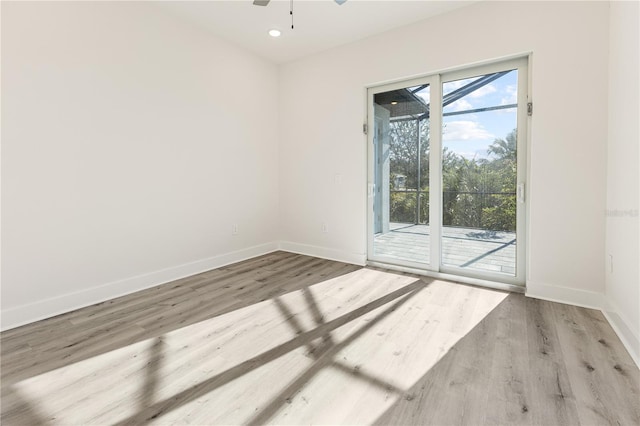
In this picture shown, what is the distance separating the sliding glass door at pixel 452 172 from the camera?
2990 millimetres

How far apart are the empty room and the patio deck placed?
1.0 inches

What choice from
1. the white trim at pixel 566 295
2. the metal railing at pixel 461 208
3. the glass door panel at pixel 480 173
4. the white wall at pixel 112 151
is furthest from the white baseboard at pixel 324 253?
the white trim at pixel 566 295

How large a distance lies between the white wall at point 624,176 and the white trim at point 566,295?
140 millimetres

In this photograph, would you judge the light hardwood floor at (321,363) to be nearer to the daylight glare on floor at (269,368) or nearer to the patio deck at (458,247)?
the daylight glare on floor at (269,368)

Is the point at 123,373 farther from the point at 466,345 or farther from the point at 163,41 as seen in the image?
the point at 163,41

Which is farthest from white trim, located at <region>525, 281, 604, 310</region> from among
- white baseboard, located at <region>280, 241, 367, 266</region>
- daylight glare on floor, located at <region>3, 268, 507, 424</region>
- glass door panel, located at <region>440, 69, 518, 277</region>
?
white baseboard, located at <region>280, 241, 367, 266</region>

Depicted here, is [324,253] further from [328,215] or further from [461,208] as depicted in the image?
[461,208]

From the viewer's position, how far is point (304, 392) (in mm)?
1544

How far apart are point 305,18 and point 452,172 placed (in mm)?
2356

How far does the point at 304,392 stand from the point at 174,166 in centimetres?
275

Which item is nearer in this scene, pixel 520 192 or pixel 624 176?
pixel 624 176

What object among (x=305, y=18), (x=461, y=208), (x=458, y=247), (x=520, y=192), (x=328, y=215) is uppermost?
(x=305, y=18)

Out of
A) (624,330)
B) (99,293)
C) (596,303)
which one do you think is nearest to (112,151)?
(99,293)

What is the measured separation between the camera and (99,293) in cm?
276
